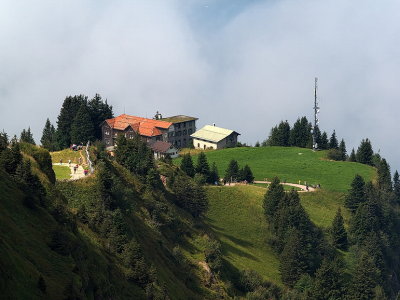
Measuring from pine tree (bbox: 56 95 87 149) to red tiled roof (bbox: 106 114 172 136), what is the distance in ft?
76.2

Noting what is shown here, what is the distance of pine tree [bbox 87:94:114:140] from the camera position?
128 m

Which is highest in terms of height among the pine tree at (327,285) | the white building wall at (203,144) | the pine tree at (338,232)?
the white building wall at (203,144)

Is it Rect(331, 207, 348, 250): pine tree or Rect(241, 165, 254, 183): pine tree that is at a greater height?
Rect(241, 165, 254, 183): pine tree

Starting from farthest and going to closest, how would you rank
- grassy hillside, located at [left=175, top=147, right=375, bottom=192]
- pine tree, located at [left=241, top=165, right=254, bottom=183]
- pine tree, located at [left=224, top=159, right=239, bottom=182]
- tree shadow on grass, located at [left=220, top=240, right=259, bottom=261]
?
1. grassy hillside, located at [left=175, top=147, right=375, bottom=192]
2. pine tree, located at [left=241, top=165, right=254, bottom=183]
3. pine tree, located at [left=224, top=159, right=239, bottom=182]
4. tree shadow on grass, located at [left=220, top=240, right=259, bottom=261]

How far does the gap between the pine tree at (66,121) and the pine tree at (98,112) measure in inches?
141

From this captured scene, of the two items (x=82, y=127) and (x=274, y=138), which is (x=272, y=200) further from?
(x=274, y=138)

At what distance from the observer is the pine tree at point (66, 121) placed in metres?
121

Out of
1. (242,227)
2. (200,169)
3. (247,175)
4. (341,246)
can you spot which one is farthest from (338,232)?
(200,169)

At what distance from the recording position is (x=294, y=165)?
14562 centimetres

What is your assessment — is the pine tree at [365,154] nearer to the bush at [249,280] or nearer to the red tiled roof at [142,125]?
the red tiled roof at [142,125]

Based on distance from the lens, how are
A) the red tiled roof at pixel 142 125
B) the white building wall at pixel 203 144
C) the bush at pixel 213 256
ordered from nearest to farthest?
1. the bush at pixel 213 256
2. the red tiled roof at pixel 142 125
3. the white building wall at pixel 203 144

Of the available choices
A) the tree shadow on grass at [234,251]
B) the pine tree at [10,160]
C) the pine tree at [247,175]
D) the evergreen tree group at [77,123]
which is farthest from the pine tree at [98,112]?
the pine tree at [10,160]

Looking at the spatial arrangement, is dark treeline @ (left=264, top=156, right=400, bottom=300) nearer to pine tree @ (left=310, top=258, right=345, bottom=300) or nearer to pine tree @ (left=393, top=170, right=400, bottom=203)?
pine tree @ (left=310, top=258, right=345, bottom=300)

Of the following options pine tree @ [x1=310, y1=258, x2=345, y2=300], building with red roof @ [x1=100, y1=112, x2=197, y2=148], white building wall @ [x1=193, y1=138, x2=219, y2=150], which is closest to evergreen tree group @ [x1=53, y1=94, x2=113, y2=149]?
building with red roof @ [x1=100, y1=112, x2=197, y2=148]
